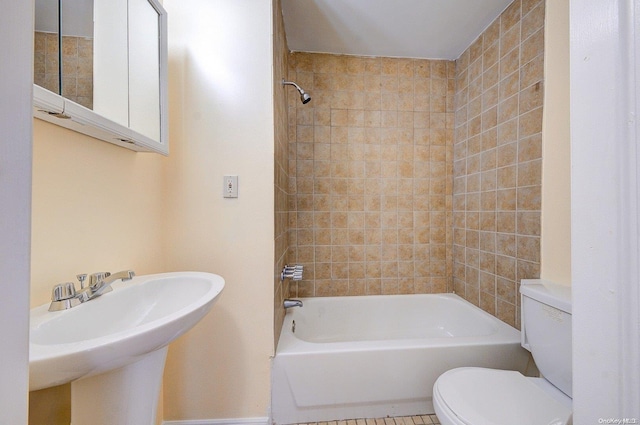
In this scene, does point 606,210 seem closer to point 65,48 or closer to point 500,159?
point 65,48

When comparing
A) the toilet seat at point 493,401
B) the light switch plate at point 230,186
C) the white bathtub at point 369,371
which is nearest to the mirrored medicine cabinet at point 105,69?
the light switch plate at point 230,186

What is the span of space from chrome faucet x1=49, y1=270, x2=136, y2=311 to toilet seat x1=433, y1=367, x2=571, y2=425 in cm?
118

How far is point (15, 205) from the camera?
0.26 metres

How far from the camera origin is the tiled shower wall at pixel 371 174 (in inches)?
79.3

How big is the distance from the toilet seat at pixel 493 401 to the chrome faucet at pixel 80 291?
1.18 meters

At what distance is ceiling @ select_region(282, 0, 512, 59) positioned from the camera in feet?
5.07

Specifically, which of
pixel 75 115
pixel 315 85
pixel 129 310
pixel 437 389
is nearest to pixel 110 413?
pixel 129 310

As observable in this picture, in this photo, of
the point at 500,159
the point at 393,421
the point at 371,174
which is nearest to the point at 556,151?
the point at 500,159

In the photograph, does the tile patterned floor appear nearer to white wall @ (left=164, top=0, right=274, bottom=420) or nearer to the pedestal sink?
white wall @ (left=164, top=0, right=274, bottom=420)

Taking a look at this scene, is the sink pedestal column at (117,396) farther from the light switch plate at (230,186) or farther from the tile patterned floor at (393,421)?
the tile patterned floor at (393,421)

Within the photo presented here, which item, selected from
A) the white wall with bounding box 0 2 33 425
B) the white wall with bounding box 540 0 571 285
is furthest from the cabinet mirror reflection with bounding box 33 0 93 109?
the white wall with bounding box 540 0 571 285

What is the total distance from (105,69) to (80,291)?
68 cm

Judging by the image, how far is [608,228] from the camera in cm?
34

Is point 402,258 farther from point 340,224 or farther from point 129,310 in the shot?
point 129,310
